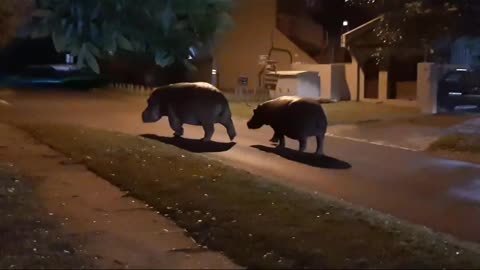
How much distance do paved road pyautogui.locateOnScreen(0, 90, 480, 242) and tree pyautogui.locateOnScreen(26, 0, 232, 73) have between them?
18.5 feet

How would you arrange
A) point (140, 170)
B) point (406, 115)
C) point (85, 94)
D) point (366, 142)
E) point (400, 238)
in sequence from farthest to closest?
point (85, 94), point (406, 115), point (366, 142), point (140, 170), point (400, 238)

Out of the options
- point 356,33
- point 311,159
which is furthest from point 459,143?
point 356,33

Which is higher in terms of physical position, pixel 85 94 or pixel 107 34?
pixel 107 34

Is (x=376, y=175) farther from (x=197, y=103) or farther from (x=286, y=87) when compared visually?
(x=286, y=87)

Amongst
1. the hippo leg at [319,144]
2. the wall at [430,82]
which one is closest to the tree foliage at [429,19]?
the hippo leg at [319,144]

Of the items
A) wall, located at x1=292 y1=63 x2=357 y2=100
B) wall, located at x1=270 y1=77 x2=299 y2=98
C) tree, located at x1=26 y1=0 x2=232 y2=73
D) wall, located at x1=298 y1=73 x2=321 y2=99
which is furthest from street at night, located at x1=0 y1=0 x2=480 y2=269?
wall, located at x1=292 y1=63 x2=357 y2=100

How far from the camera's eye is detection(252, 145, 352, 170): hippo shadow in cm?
1446

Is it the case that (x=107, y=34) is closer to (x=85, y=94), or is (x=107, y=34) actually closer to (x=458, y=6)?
(x=458, y=6)

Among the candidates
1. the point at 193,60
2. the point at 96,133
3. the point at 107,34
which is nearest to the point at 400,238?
the point at 193,60

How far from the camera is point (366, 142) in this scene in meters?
18.4

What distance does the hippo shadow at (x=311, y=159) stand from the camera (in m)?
14.5

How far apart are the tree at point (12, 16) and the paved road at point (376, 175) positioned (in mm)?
5649

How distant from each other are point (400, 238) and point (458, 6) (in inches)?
438

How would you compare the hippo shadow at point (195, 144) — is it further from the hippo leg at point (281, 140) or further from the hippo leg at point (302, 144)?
the hippo leg at point (302, 144)
